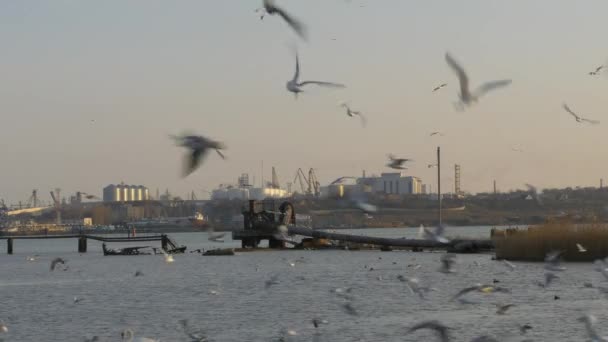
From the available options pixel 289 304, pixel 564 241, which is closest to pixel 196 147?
pixel 289 304

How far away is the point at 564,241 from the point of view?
2579 inches

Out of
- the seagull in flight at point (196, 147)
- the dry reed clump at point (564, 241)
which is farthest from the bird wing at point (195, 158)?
the dry reed clump at point (564, 241)

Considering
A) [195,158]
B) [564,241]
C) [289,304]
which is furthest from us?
[564,241]

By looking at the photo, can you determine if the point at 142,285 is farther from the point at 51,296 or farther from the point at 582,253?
the point at 582,253

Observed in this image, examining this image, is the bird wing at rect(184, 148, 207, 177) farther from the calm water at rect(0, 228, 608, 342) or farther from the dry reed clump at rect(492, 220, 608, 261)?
the dry reed clump at rect(492, 220, 608, 261)

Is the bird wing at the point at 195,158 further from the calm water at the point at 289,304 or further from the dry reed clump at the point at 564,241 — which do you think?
the dry reed clump at the point at 564,241

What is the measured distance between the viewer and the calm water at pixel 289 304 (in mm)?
37875

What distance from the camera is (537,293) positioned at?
160ft

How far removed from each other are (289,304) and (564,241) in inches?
901

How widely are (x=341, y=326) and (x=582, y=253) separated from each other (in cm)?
3008

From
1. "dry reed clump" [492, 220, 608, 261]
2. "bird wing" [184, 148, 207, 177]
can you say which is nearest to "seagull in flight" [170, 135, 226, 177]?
"bird wing" [184, 148, 207, 177]

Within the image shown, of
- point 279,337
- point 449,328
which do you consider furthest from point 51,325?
point 449,328

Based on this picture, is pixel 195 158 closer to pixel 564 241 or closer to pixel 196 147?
pixel 196 147

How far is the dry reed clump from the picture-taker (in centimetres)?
6544
